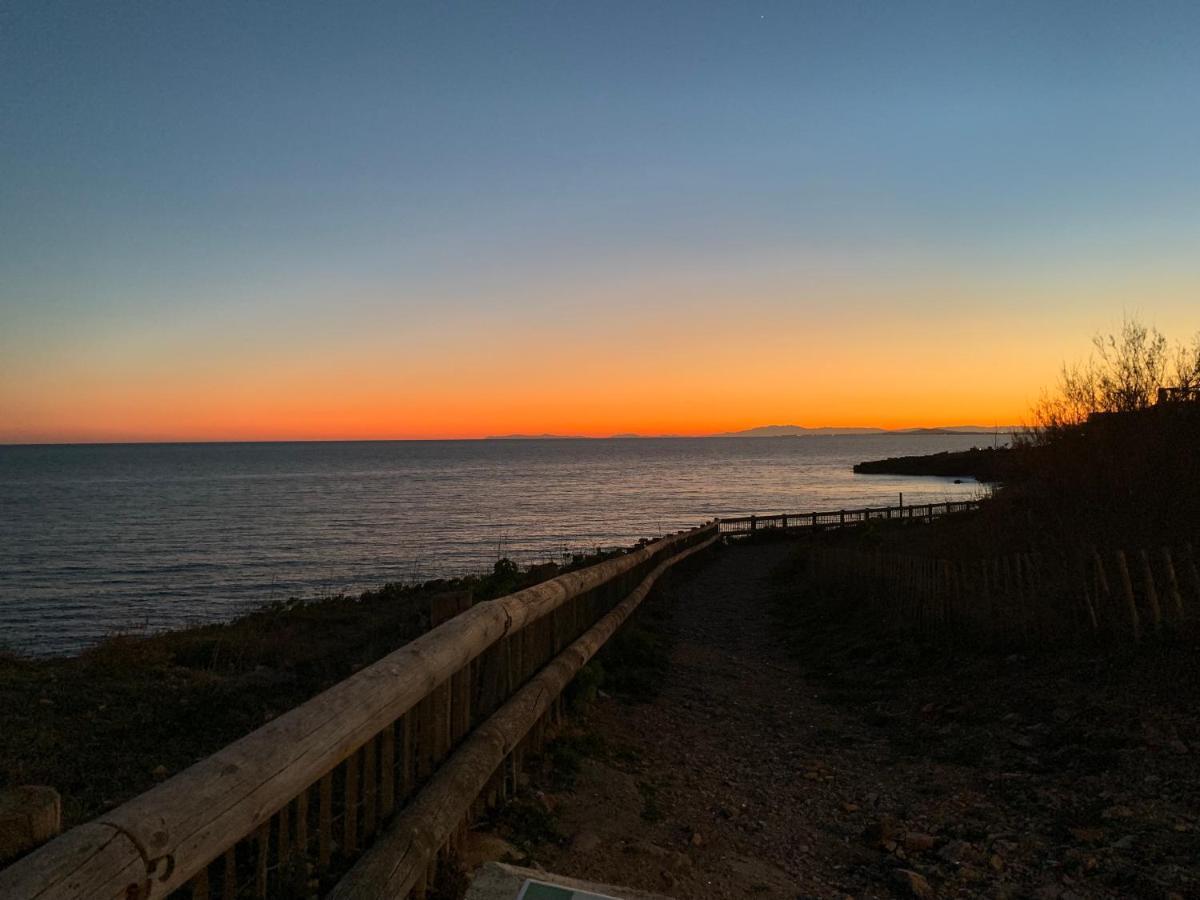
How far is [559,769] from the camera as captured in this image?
527 centimetres

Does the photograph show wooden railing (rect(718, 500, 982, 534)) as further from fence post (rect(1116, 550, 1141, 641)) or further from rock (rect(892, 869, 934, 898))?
rock (rect(892, 869, 934, 898))

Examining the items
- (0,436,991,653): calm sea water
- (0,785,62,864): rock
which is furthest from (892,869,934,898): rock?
(0,436,991,653): calm sea water

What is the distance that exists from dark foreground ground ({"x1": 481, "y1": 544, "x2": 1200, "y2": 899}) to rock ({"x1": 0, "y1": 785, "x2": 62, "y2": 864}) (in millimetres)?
2859

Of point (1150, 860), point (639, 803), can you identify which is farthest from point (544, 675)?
point (1150, 860)

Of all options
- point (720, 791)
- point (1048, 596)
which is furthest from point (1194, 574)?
point (720, 791)

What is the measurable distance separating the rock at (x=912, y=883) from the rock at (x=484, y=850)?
75.3 inches

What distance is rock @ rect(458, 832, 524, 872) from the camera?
12.0ft

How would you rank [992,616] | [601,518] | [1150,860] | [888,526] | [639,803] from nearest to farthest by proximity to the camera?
1. [1150,860]
2. [639,803]
3. [992,616]
4. [888,526]
5. [601,518]

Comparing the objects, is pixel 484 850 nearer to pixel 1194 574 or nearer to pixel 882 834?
pixel 882 834

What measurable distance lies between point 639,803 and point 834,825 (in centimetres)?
120

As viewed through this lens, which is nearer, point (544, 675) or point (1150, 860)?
point (1150, 860)

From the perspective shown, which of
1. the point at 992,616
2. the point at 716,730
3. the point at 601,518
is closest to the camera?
the point at 716,730

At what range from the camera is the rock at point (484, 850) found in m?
3.66

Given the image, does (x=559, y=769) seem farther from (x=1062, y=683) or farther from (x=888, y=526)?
(x=888, y=526)
